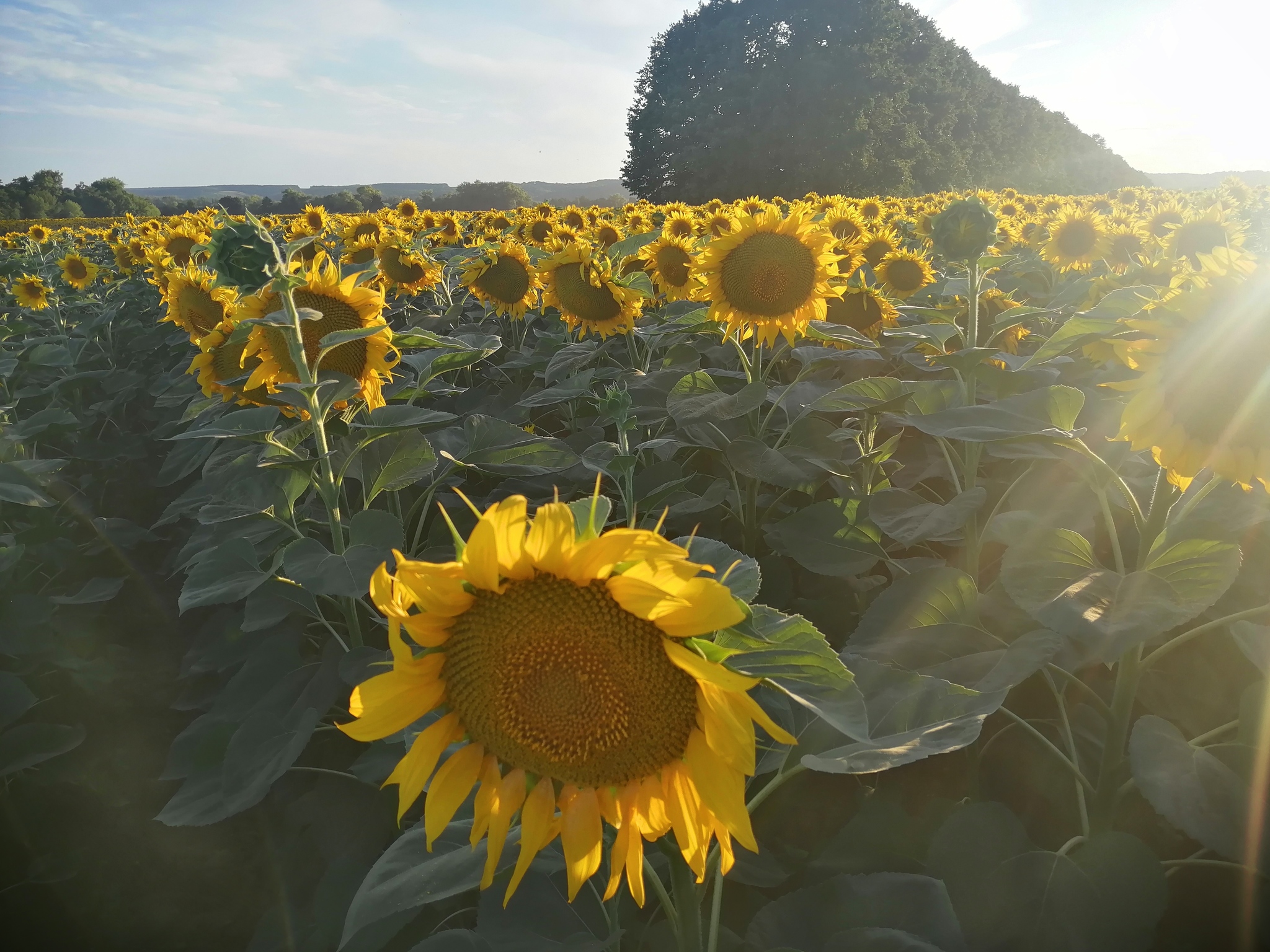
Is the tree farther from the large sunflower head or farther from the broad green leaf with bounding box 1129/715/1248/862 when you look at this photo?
the broad green leaf with bounding box 1129/715/1248/862

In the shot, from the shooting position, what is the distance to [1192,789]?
1.45 meters

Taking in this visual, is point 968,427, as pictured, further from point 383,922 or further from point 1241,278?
point 383,922

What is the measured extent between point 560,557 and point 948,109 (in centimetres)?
5734

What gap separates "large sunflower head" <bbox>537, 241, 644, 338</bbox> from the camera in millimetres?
4402

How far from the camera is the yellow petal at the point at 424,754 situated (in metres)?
1.11

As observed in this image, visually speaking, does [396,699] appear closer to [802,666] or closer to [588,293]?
[802,666]

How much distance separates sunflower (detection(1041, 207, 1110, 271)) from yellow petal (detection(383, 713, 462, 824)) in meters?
8.24

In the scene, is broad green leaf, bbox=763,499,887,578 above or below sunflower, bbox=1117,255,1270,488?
below

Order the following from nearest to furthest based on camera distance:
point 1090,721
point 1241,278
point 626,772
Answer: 1. point 626,772
2. point 1241,278
3. point 1090,721

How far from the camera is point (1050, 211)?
1167 cm

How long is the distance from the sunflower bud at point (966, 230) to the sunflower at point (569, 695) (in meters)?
2.48

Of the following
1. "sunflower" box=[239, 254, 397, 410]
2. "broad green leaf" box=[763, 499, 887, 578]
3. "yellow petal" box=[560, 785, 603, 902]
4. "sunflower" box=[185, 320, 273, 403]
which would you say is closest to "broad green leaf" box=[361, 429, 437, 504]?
"sunflower" box=[239, 254, 397, 410]

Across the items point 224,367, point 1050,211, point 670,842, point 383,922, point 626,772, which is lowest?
point 383,922

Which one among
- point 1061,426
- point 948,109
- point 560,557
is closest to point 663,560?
point 560,557
